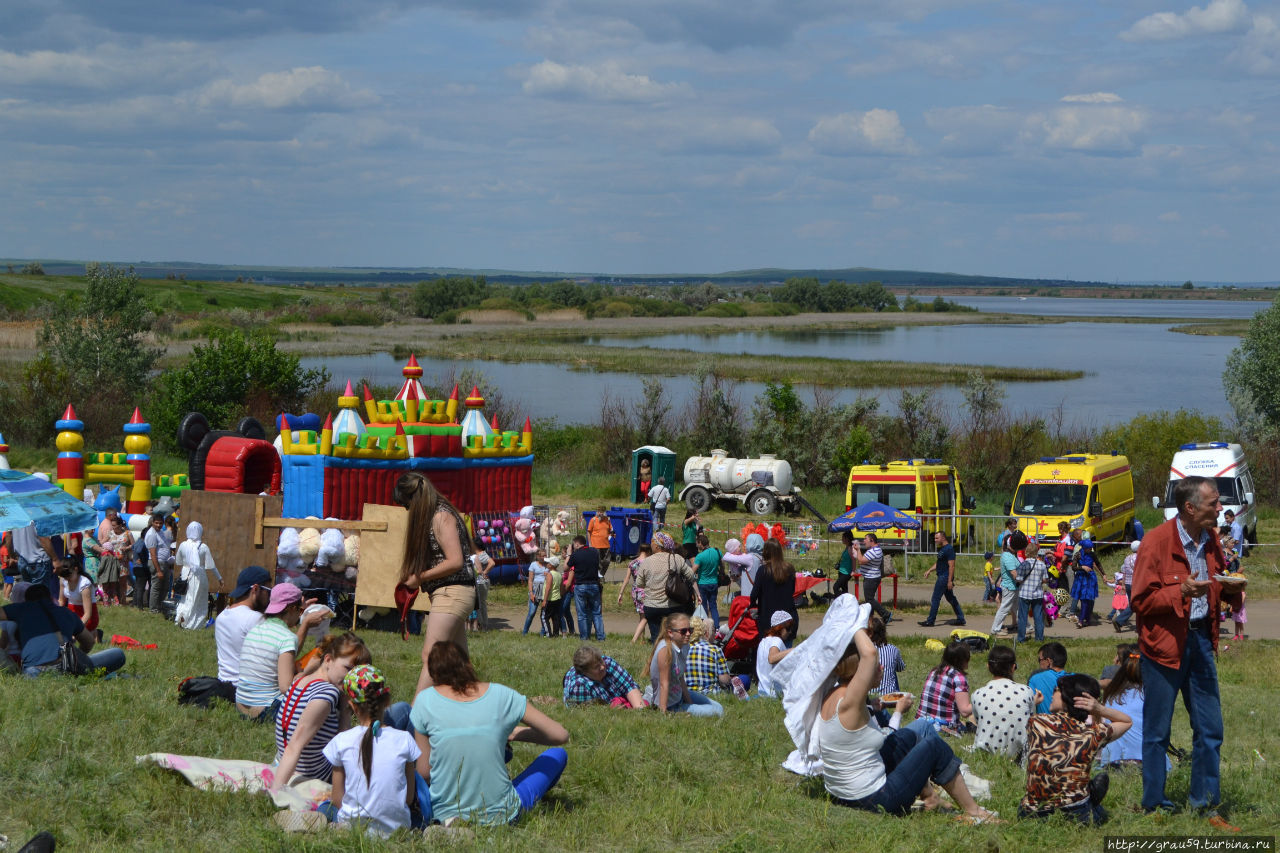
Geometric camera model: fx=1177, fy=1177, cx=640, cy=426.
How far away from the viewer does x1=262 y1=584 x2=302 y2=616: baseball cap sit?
8227 millimetres

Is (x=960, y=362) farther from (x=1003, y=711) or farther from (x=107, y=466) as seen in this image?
(x=1003, y=711)

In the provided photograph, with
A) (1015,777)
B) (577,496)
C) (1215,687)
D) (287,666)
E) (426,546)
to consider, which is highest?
(426,546)

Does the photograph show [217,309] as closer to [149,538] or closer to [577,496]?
[577,496]

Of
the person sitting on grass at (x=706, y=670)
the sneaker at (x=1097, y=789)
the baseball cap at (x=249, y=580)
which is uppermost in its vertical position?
the baseball cap at (x=249, y=580)

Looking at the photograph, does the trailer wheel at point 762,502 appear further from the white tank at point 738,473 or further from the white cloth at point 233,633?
the white cloth at point 233,633

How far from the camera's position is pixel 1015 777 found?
7.59m

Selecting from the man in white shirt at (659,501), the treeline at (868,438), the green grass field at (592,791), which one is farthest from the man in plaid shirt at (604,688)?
the treeline at (868,438)

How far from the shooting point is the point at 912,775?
646 cm

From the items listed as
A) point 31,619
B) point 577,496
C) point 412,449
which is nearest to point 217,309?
point 577,496

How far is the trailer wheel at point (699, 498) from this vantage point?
99.9 feet

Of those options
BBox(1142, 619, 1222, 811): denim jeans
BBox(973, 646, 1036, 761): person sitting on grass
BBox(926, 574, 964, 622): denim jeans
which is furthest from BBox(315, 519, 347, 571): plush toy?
BBox(1142, 619, 1222, 811): denim jeans

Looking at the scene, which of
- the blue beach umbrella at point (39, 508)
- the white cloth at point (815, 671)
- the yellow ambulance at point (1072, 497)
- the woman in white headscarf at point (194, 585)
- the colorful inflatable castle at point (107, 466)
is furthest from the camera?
the yellow ambulance at point (1072, 497)

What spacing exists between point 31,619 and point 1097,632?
1352cm

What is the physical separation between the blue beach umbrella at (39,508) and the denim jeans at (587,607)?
19.5ft
